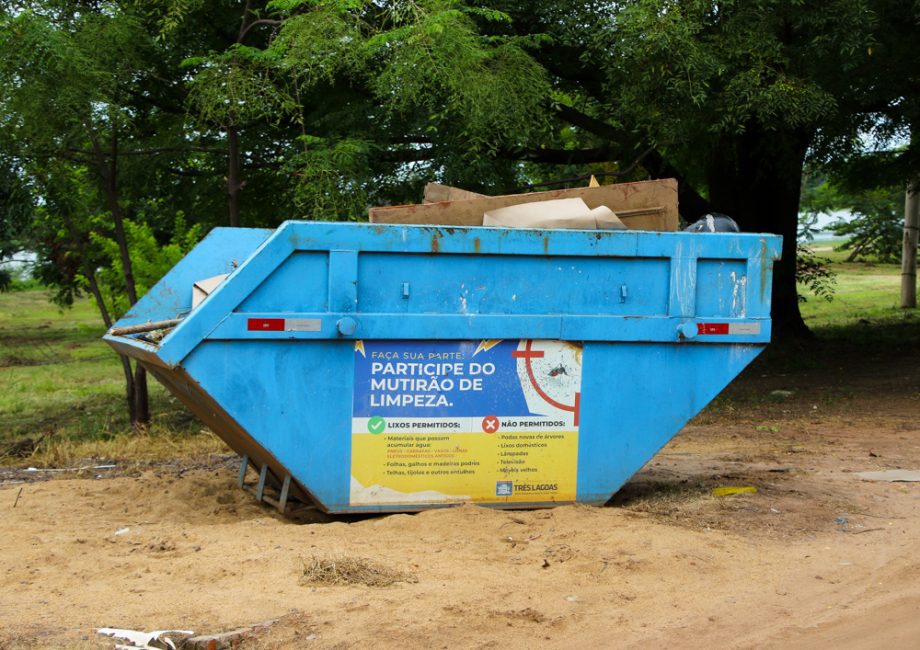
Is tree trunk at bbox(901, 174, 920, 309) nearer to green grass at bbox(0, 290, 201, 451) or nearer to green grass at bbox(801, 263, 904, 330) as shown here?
green grass at bbox(801, 263, 904, 330)

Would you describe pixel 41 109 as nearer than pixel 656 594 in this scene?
No

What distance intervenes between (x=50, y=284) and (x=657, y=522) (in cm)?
1955

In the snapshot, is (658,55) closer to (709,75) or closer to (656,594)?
(709,75)

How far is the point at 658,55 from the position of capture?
29.6ft

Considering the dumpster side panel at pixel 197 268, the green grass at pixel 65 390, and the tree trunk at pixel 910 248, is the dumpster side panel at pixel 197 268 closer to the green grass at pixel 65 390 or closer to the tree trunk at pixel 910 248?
the green grass at pixel 65 390

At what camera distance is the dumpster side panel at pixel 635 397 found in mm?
5539

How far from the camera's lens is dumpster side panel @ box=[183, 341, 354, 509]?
16.7 ft

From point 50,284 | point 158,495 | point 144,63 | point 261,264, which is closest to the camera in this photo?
point 261,264

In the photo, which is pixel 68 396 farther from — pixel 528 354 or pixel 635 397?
pixel 635 397

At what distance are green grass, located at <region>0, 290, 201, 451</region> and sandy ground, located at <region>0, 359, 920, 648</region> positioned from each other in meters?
2.48

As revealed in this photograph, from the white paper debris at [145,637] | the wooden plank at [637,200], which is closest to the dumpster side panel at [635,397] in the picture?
the wooden plank at [637,200]

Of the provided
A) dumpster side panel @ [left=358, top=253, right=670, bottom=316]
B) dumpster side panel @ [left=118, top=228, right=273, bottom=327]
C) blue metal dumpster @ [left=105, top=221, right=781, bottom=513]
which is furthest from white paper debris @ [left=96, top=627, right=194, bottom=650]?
dumpster side panel @ [left=118, top=228, right=273, bottom=327]

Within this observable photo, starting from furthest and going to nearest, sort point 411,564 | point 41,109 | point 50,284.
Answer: point 50,284
point 41,109
point 411,564

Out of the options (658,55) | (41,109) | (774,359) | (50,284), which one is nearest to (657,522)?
(658,55)
